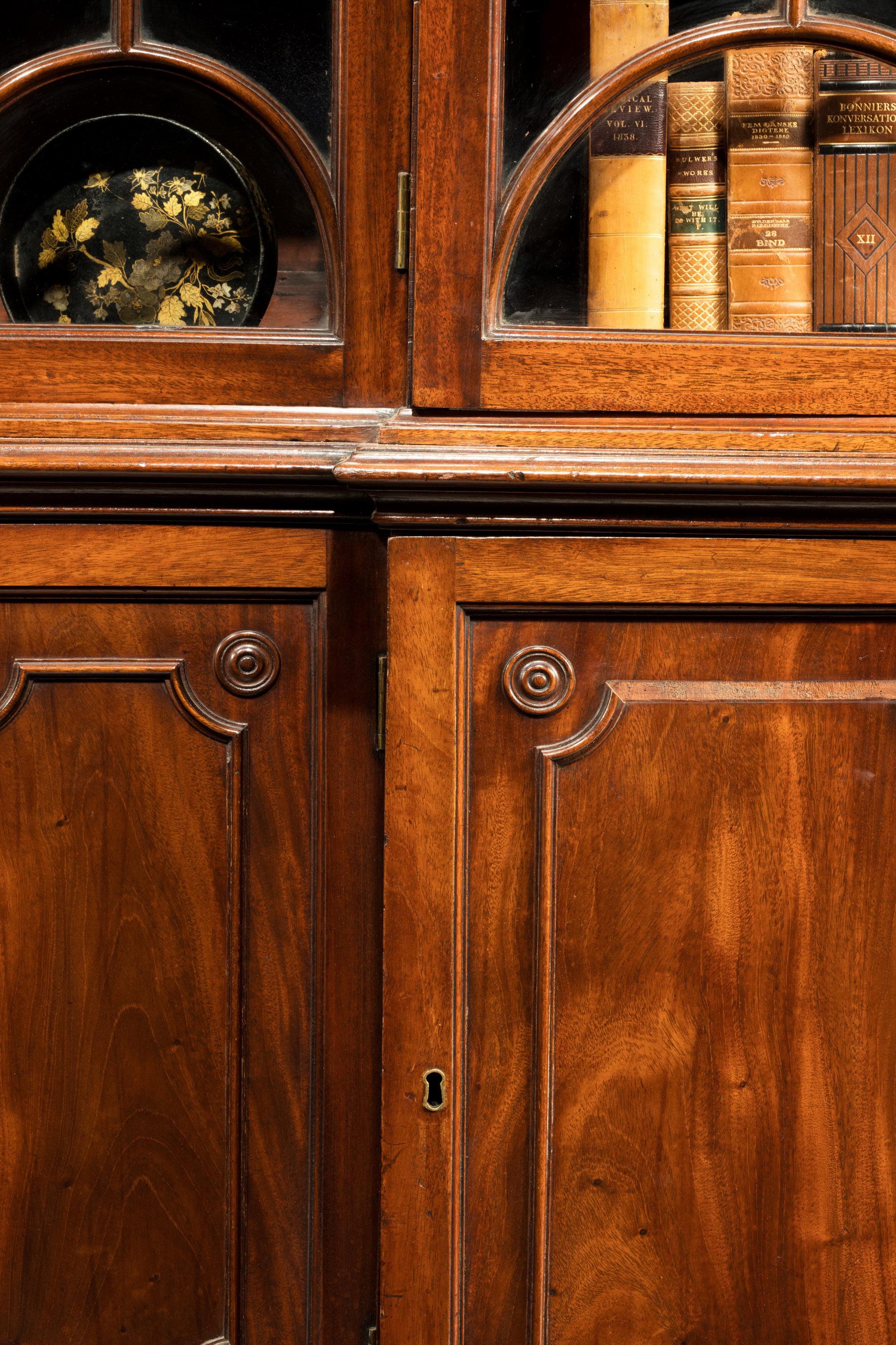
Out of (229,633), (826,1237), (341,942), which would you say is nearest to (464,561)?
(229,633)

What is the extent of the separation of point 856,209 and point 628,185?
0.50ft

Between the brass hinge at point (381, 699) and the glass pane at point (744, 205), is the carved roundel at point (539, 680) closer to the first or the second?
the brass hinge at point (381, 699)

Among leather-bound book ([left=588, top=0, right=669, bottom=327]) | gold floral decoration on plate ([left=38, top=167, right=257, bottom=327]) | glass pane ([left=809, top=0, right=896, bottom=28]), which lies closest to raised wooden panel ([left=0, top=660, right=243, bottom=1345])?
gold floral decoration on plate ([left=38, top=167, right=257, bottom=327])

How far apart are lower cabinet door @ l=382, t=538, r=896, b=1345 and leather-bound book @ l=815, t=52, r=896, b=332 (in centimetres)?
16

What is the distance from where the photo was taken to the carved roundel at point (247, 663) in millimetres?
721

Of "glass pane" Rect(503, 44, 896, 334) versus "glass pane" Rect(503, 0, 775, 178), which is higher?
"glass pane" Rect(503, 0, 775, 178)

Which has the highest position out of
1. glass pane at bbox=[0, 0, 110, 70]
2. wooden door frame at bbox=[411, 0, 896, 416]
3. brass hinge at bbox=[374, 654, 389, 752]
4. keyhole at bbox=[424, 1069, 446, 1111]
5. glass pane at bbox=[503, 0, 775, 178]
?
glass pane at bbox=[0, 0, 110, 70]

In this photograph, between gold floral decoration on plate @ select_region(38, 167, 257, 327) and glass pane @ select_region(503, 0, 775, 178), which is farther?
gold floral decoration on plate @ select_region(38, 167, 257, 327)

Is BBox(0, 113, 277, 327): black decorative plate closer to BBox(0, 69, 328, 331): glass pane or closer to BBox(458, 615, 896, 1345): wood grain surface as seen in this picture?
BBox(0, 69, 328, 331): glass pane

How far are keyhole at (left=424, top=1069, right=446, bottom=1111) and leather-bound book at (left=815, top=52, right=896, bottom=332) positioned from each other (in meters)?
0.54

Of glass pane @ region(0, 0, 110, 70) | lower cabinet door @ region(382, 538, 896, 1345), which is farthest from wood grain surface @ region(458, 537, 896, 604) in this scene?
glass pane @ region(0, 0, 110, 70)

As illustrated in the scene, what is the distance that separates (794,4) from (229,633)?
54 cm

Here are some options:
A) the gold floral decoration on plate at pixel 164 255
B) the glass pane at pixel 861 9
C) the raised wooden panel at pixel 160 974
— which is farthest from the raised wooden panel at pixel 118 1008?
the glass pane at pixel 861 9

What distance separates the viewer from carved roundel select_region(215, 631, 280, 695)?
2.37ft
